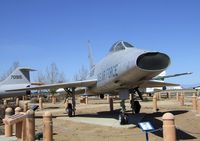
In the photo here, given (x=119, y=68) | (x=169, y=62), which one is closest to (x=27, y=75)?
(x=119, y=68)

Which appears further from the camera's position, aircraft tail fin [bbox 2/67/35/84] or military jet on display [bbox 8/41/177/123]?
aircraft tail fin [bbox 2/67/35/84]

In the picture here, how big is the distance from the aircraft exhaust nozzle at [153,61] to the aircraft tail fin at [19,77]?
70.1 feet

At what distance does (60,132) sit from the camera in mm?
12961

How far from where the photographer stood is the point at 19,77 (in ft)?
101

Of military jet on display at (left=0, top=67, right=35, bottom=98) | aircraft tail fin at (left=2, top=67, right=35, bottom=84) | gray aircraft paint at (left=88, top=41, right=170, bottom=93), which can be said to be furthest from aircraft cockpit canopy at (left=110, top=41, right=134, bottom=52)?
aircraft tail fin at (left=2, top=67, right=35, bottom=84)

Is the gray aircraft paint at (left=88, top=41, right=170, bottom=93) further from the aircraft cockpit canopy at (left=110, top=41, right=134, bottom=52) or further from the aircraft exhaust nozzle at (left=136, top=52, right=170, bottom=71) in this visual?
the aircraft cockpit canopy at (left=110, top=41, right=134, bottom=52)

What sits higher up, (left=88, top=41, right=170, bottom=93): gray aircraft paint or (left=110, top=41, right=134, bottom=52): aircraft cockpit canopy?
(left=110, top=41, right=134, bottom=52): aircraft cockpit canopy

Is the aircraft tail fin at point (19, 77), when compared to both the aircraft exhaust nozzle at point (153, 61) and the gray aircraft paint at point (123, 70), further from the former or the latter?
the aircraft exhaust nozzle at point (153, 61)

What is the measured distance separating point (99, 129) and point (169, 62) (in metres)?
4.17

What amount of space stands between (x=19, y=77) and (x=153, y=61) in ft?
71.3

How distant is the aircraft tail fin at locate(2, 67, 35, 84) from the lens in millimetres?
30312

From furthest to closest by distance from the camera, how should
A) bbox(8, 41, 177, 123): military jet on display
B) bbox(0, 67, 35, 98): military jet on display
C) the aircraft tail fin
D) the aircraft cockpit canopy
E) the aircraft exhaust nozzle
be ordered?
the aircraft tail fin → bbox(0, 67, 35, 98): military jet on display → the aircraft cockpit canopy → bbox(8, 41, 177, 123): military jet on display → the aircraft exhaust nozzle

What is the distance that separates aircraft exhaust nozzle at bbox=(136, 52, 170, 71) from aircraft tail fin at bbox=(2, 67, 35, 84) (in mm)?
21379

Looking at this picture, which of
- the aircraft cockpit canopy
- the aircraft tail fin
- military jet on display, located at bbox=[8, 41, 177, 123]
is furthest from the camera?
the aircraft tail fin
